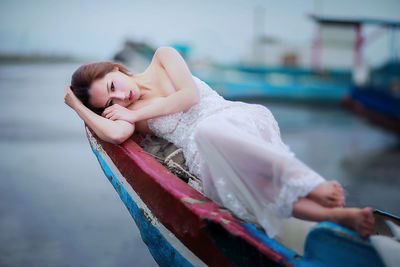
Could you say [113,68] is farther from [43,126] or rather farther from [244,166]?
[43,126]

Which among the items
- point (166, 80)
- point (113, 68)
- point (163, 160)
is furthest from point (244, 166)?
point (113, 68)

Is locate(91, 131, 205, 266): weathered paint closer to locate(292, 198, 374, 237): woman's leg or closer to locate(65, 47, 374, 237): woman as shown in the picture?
locate(65, 47, 374, 237): woman

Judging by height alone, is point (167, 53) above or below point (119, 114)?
above

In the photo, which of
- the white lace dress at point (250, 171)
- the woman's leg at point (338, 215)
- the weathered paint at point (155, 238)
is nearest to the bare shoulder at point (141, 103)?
the weathered paint at point (155, 238)

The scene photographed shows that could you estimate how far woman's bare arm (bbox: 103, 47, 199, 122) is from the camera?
118cm

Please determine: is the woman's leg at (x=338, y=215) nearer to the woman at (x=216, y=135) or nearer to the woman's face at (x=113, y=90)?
the woman at (x=216, y=135)

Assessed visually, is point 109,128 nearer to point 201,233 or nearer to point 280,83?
point 201,233

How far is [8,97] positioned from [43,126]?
3.05 meters

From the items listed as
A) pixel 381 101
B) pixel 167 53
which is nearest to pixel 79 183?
pixel 167 53

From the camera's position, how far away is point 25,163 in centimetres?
329

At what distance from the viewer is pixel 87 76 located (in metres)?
1.23

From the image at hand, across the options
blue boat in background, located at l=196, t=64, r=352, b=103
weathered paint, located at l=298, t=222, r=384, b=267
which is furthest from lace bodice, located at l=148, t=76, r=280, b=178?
blue boat in background, located at l=196, t=64, r=352, b=103

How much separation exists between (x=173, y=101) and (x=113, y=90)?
0.23 meters

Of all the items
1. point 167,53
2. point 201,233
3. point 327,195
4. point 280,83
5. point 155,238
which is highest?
point 167,53
